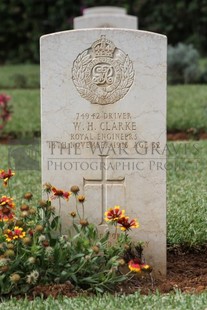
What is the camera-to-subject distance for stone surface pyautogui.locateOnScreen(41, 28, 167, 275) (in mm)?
4016

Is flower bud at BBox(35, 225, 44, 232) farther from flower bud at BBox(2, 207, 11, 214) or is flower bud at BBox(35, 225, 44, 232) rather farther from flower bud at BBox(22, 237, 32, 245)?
flower bud at BBox(2, 207, 11, 214)

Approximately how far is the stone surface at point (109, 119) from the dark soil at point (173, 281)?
0.19m

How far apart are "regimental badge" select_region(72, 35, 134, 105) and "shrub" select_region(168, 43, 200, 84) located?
9706mm

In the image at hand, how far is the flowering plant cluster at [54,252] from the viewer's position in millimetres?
3535

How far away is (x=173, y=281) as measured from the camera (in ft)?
13.3

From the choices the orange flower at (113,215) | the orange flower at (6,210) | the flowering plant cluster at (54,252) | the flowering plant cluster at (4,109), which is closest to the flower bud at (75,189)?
the flowering plant cluster at (54,252)

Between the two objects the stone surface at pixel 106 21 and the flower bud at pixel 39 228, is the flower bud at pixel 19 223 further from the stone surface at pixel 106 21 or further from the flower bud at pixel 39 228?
the stone surface at pixel 106 21

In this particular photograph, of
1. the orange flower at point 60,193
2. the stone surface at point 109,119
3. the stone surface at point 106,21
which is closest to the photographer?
the orange flower at point 60,193

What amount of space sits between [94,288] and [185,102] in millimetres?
7488

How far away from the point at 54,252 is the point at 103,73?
1167 millimetres

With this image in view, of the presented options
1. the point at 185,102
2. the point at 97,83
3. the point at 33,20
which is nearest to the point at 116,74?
the point at 97,83

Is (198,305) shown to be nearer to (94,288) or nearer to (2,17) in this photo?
(94,288)

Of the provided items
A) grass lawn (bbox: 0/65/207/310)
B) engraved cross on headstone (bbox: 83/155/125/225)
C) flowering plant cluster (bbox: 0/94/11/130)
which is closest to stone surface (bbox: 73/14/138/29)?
grass lawn (bbox: 0/65/207/310)

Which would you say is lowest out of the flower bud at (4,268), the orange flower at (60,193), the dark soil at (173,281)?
the dark soil at (173,281)
